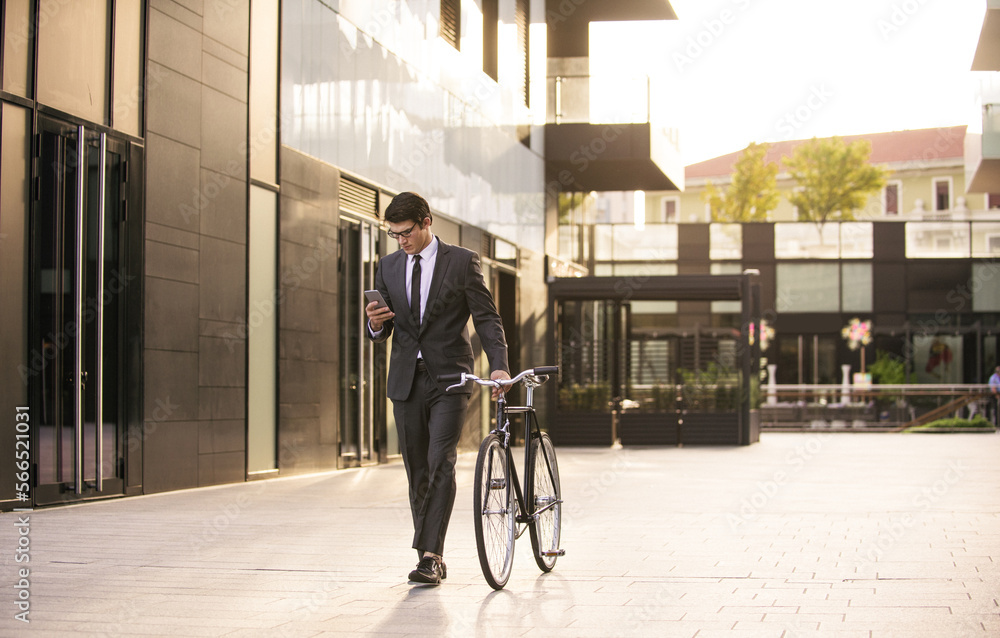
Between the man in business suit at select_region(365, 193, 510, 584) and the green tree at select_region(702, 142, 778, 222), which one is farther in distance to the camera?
the green tree at select_region(702, 142, 778, 222)

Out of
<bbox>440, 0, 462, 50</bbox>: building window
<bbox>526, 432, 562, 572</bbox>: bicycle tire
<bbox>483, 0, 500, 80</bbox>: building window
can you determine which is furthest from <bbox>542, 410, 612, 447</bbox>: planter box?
<bbox>526, 432, 562, 572</bbox>: bicycle tire

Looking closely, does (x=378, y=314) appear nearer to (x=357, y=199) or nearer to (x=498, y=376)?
(x=498, y=376)

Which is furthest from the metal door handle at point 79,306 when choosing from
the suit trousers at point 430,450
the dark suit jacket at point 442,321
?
the suit trousers at point 430,450

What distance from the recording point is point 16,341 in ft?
30.2

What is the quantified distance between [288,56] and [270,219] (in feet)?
5.89

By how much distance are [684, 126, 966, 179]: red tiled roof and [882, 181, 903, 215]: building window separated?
2.26 meters

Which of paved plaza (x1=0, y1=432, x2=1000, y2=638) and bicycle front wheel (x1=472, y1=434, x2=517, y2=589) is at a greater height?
bicycle front wheel (x1=472, y1=434, x2=517, y2=589)

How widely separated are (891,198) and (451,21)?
50.6m

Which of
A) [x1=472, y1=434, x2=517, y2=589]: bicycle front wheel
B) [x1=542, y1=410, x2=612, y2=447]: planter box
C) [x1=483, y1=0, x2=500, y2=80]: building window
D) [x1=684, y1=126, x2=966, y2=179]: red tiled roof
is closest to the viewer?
[x1=472, y1=434, x2=517, y2=589]: bicycle front wheel

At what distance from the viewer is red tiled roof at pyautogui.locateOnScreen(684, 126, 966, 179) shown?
67812mm

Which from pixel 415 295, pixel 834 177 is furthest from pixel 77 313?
pixel 834 177

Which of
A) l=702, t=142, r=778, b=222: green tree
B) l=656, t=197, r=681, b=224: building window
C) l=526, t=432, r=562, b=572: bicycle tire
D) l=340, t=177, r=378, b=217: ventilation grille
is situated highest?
l=656, t=197, r=681, b=224: building window

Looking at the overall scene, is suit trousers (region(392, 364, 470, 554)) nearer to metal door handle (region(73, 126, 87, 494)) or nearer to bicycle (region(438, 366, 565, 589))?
bicycle (region(438, 366, 565, 589))

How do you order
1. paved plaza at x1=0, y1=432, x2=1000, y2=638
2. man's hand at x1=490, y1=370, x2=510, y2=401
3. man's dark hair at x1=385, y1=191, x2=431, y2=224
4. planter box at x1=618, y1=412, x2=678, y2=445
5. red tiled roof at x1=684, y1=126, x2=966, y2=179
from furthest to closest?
1. red tiled roof at x1=684, y1=126, x2=966, y2=179
2. planter box at x1=618, y1=412, x2=678, y2=445
3. man's dark hair at x1=385, y1=191, x2=431, y2=224
4. man's hand at x1=490, y1=370, x2=510, y2=401
5. paved plaza at x1=0, y1=432, x2=1000, y2=638
